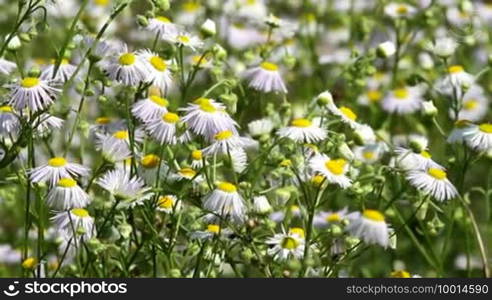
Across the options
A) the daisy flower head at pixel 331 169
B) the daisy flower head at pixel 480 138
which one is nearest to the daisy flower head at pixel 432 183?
the daisy flower head at pixel 331 169

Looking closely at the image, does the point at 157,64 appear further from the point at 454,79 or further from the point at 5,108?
the point at 454,79

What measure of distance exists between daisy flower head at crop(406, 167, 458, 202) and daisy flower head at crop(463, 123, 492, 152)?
23 cm

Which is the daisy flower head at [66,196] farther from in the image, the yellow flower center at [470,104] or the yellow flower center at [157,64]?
the yellow flower center at [470,104]

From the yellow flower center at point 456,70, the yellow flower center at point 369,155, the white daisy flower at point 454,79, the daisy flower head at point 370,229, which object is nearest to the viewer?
the daisy flower head at point 370,229

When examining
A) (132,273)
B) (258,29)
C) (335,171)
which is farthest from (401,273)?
(258,29)

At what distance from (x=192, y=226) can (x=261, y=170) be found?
213mm

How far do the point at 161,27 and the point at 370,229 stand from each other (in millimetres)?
777

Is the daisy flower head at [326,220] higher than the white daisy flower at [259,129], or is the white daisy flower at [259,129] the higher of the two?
the white daisy flower at [259,129]

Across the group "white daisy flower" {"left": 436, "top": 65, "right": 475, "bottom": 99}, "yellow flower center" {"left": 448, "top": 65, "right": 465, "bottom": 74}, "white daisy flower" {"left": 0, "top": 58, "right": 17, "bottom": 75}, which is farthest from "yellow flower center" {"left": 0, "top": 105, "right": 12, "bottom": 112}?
"yellow flower center" {"left": 448, "top": 65, "right": 465, "bottom": 74}

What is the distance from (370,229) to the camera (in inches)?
67.5

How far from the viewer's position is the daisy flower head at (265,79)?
250cm

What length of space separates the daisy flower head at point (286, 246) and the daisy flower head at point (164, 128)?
0.27 meters

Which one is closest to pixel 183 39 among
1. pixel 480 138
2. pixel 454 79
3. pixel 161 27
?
pixel 161 27

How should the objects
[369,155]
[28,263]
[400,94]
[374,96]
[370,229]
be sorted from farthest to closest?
[374,96]
[400,94]
[369,155]
[28,263]
[370,229]
